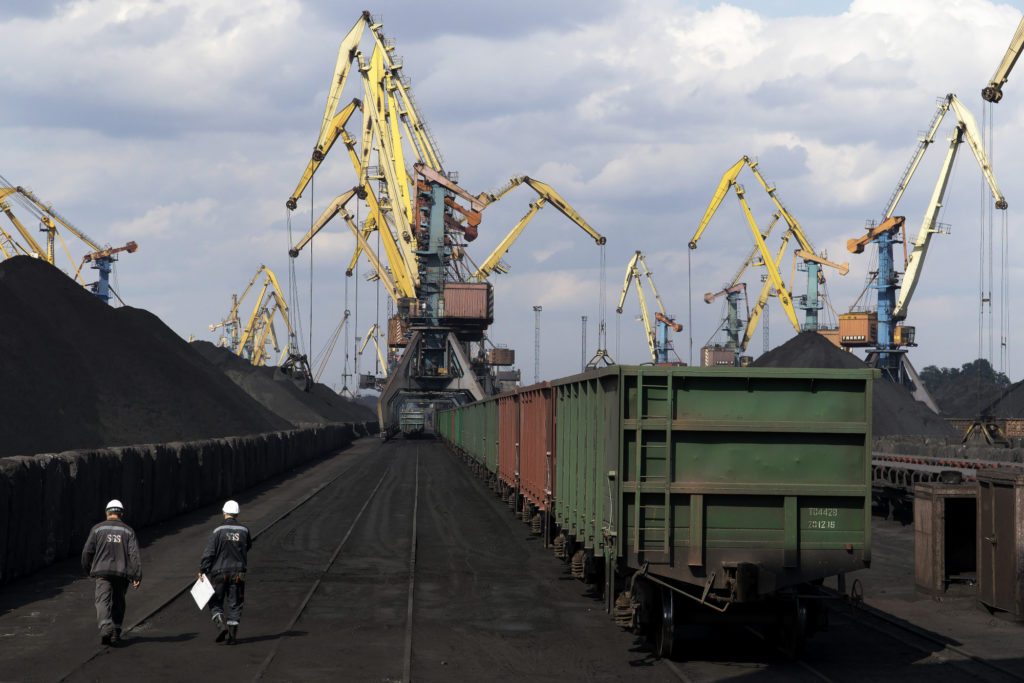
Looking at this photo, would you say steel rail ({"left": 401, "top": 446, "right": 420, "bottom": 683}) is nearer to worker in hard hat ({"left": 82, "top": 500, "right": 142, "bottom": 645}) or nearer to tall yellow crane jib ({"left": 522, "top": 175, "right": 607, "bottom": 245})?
worker in hard hat ({"left": 82, "top": 500, "right": 142, "bottom": 645})

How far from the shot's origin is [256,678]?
11.2 meters

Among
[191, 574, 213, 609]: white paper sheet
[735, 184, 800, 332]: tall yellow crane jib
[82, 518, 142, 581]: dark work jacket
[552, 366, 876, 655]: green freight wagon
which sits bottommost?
[191, 574, 213, 609]: white paper sheet

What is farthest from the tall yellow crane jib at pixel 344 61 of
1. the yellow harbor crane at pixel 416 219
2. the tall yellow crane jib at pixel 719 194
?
the tall yellow crane jib at pixel 719 194

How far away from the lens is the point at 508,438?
28391 millimetres

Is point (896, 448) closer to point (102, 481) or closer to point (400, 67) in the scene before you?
point (102, 481)

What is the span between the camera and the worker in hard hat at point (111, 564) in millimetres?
12602

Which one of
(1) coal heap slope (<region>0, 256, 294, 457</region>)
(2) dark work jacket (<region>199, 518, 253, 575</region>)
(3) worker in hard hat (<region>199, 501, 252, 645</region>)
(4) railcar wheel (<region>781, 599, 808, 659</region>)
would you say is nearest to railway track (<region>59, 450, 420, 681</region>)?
(3) worker in hard hat (<region>199, 501, 252, 645</region>)

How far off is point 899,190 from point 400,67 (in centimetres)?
4437

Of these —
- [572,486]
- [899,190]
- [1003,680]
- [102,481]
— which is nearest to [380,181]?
[899,190]

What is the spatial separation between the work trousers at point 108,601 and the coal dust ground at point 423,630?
279mm

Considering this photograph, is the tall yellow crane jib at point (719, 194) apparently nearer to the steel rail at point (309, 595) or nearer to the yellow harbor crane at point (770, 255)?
the yellow harbor crane at point (770, 255)

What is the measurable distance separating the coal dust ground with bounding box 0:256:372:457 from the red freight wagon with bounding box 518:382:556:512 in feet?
68.4

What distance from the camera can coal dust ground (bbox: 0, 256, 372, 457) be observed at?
136 ft

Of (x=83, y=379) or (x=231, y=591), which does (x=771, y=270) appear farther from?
(x=231, y=591)
